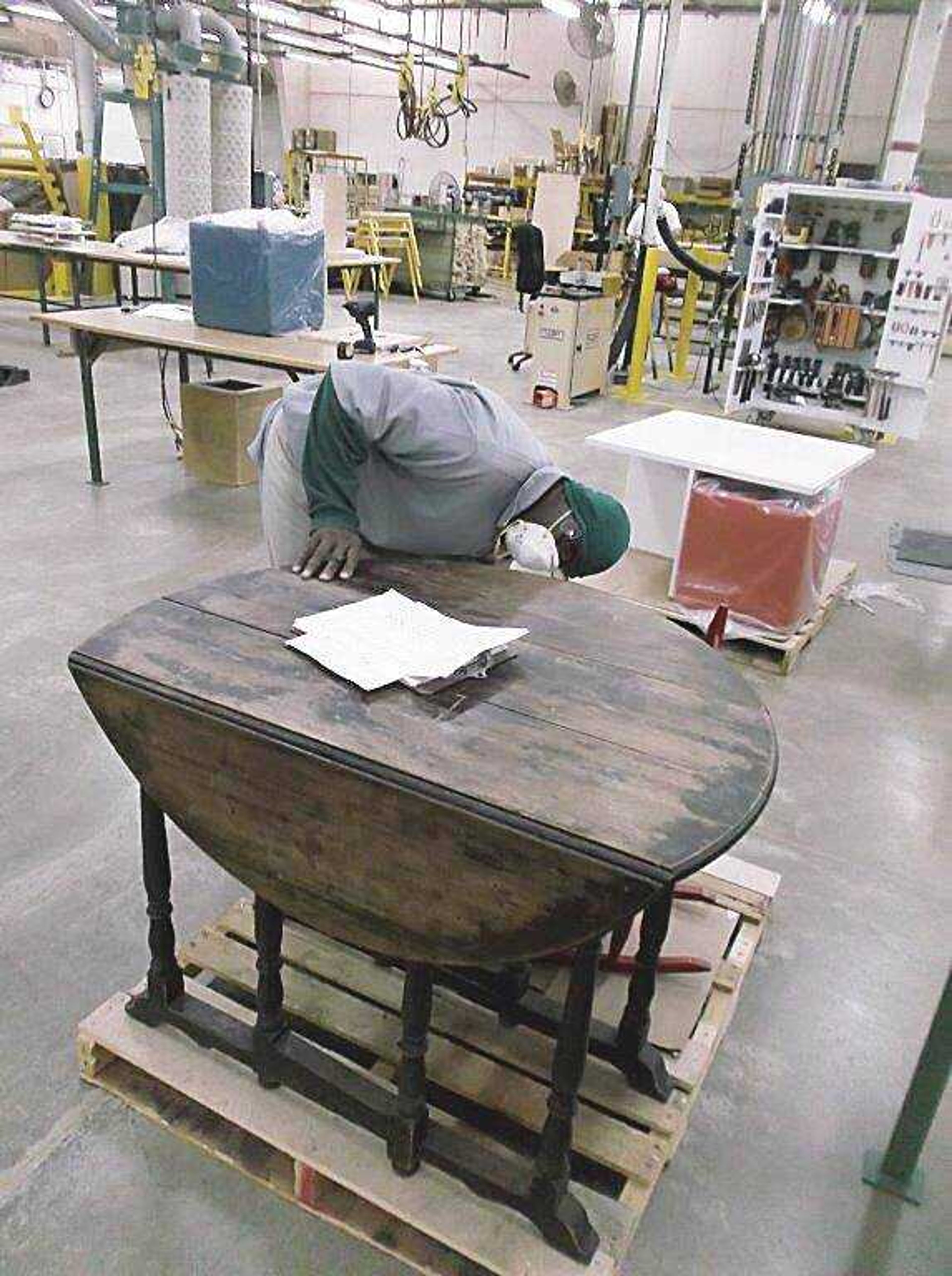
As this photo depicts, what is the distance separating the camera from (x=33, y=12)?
12.3m

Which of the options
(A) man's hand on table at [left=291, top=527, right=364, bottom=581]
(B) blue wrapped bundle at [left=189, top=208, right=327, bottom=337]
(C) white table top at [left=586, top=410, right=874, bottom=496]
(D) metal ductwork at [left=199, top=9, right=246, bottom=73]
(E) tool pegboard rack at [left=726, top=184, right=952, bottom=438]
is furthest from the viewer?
(D) metal ductwork at [left=199, top=9, right=246, bottom=73]

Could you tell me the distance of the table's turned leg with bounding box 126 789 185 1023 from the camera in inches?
61.8

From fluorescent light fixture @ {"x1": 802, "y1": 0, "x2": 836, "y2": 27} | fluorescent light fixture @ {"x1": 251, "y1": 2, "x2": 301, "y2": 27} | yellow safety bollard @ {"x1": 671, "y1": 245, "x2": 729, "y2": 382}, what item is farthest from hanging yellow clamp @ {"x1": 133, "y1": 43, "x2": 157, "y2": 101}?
fluorescent light fixture @ {"x1": 802, "y1": 0, "x2": 836, "y2": 27}

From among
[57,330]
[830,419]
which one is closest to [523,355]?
[830,419]

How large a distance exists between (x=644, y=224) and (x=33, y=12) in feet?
33.5

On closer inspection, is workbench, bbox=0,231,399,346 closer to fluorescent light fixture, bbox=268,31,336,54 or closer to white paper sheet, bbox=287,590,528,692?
white paper sheet, bbox=287,590,528,692

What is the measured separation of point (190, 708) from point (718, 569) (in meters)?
2.38

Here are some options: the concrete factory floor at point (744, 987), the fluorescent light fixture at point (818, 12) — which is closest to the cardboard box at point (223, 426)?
the concrete factory floor at point (744, 987)

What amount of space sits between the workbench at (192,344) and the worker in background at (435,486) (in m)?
1.64

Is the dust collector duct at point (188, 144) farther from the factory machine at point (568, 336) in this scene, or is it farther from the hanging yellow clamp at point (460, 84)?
the hanging yellow clamp at point (460, 84)

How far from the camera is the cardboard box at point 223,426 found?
14.9 ft

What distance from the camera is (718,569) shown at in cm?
333

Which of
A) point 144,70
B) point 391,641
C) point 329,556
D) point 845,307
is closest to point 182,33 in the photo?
point 144,70

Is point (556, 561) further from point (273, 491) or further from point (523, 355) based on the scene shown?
point (523, 355)
